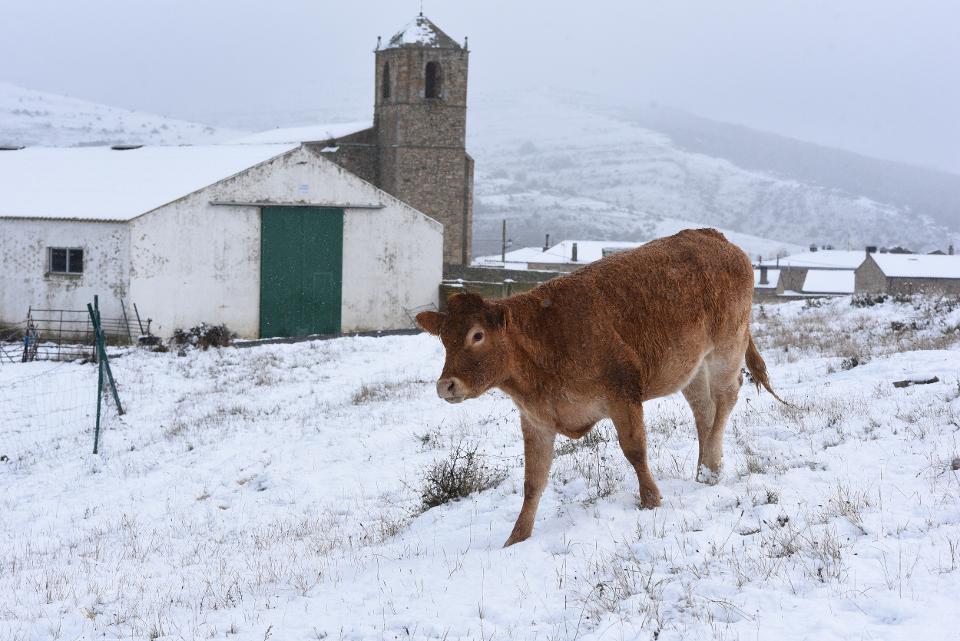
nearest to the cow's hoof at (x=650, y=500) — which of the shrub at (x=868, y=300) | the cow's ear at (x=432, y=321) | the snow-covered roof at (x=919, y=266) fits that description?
the cow's ear at (x=432, y=321)

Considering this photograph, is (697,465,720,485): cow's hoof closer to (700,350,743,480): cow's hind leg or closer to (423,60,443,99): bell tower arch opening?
(700,350,743,480): cow's hind leg

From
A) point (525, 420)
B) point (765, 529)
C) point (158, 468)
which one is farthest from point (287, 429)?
point (765, 529)

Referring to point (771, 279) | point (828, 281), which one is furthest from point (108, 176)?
point (828, 281)

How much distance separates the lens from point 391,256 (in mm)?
32312

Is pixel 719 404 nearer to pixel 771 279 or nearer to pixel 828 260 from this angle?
pixel 771 279

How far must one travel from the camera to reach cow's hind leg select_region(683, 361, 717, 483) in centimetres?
680

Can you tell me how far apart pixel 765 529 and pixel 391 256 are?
27334 mm

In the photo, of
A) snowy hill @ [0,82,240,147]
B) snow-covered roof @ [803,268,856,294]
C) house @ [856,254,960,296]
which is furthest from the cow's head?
snowy hill @ [0,82,240,147]

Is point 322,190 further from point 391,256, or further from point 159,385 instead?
point 159,385

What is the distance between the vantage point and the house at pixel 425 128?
49.1 meters

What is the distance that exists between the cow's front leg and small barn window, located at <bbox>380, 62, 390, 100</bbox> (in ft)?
153

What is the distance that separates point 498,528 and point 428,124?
4423 centimetres

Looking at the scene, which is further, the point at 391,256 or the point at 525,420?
the point at 391,256

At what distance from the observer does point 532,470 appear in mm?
6090
